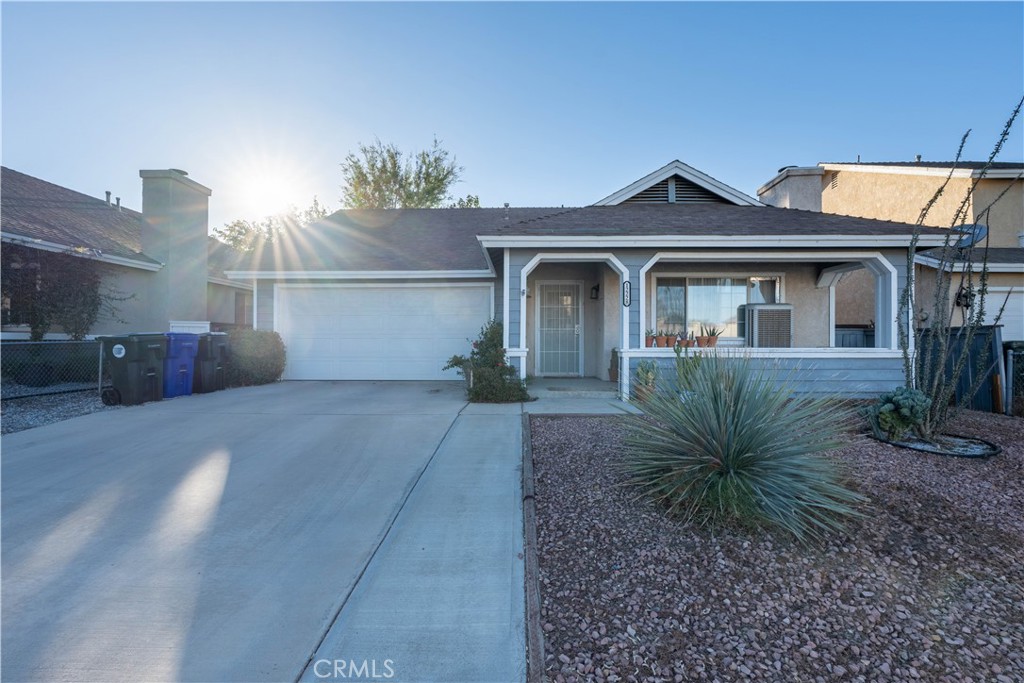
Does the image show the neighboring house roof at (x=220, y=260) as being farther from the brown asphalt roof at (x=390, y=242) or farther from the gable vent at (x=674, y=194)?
the gable vent at (x=674, y=194)

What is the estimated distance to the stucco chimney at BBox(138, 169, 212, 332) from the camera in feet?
44.8

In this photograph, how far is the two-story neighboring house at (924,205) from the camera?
1252 centimetres

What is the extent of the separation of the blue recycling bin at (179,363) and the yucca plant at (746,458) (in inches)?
363

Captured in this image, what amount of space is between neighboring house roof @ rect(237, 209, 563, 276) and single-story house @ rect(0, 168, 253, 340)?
7.29 ft

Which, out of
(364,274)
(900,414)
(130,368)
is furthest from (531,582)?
(364,274)

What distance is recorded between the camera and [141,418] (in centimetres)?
748

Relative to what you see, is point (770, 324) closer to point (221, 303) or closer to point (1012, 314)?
point (1012, 314)

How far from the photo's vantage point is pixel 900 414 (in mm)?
5789

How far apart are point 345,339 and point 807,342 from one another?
10.6m

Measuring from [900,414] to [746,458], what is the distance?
11.8ft

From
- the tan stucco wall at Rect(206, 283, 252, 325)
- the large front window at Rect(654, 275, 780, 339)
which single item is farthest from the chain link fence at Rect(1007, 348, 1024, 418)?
the tan stucco wall at Rect(206, 283, 252, 325)

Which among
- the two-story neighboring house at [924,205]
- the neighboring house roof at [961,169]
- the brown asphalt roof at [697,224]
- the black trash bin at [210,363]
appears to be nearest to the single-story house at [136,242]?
the black trash bin at [210,363]

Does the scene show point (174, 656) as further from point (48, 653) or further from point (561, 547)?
point (561, 547)

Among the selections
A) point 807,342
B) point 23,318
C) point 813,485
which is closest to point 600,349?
point 807,342
